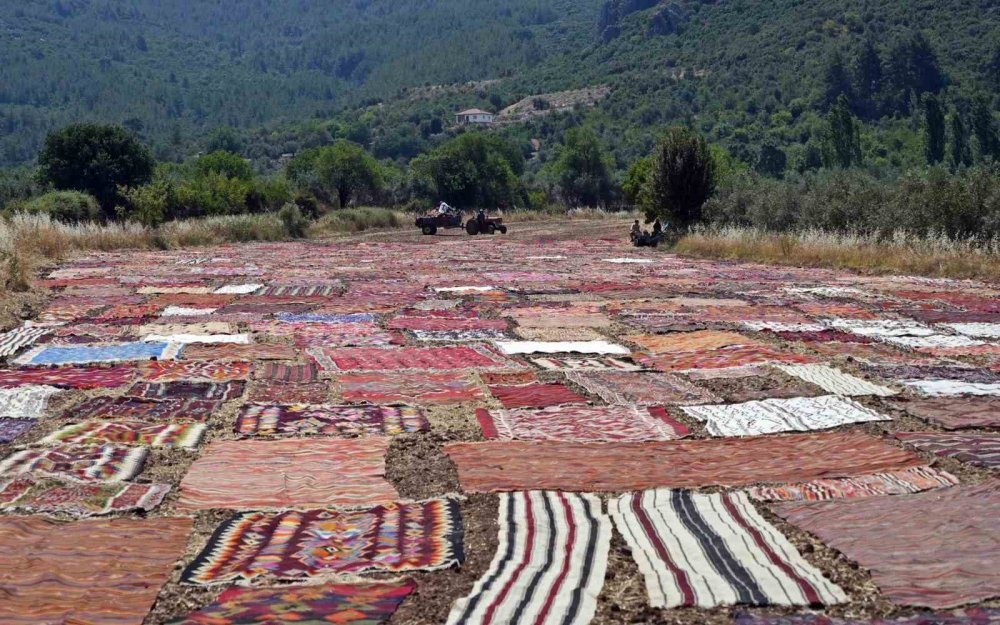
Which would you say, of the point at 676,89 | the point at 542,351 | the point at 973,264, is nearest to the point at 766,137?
the point at 676,89

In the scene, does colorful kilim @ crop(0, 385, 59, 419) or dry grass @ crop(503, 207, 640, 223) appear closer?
colorful kilim @ crop(0, 385, 59, 419)

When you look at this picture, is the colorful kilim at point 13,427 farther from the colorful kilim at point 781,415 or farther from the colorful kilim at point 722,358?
the colorful kilim at point 722,358

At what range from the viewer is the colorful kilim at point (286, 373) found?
939 cm

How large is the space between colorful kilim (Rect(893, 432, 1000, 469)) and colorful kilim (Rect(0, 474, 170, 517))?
518cm

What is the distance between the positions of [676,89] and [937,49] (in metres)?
33.9

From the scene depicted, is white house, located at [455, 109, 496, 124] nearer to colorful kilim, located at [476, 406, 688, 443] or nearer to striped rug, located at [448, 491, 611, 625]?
colorful kilim, located at [476, 406, 688, 443]

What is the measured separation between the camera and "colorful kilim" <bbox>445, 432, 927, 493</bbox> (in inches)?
246

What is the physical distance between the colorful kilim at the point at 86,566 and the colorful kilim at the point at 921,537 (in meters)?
3.40

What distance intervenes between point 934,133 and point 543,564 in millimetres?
74643

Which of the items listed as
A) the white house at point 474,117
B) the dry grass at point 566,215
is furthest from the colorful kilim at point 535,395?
the white house at point 474,117

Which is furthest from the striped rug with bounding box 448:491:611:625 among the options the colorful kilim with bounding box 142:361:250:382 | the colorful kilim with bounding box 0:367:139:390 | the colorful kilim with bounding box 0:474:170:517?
the colorful kilim with bounding box 0:367:139:390

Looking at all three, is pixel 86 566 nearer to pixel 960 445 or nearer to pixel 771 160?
pixel 960 445

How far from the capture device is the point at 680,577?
15.5 feet

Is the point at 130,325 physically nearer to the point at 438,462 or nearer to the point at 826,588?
the point at 438,462
